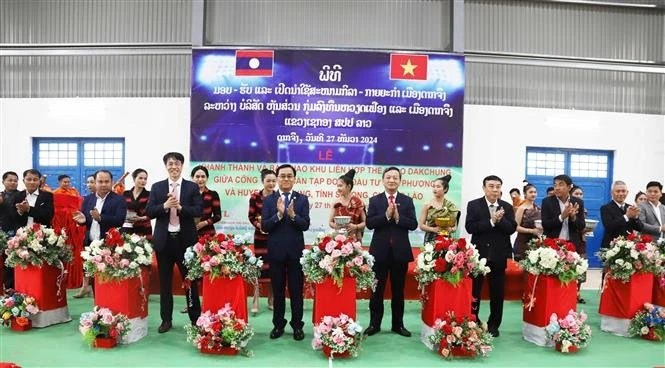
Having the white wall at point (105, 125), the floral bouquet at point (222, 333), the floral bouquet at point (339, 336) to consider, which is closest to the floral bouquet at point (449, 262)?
the floral bouquet at point (339, 336)

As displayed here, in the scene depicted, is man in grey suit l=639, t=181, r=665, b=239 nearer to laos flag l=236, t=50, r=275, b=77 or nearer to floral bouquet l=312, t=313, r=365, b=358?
floral bouquet l=312, t=313, r=365, b=358

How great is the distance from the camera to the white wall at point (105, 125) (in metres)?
7.57

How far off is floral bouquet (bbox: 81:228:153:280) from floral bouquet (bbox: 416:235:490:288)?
204cm

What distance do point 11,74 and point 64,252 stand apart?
4856mm

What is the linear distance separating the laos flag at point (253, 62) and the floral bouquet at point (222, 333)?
12.9 feet

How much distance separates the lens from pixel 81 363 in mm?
3406

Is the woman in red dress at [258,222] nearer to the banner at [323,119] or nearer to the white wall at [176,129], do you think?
the banner at [323,119]

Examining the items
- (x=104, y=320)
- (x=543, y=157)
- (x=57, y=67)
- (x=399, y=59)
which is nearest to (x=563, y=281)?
(x=104, y=320)

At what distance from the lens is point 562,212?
14.8 ft

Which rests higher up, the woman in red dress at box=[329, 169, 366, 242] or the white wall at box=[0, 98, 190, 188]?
the white wall at box=[0, 98, 190, 188]

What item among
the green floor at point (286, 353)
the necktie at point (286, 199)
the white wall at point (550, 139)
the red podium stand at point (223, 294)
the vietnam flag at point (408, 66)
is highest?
the vietnam flag at point (408, 66)

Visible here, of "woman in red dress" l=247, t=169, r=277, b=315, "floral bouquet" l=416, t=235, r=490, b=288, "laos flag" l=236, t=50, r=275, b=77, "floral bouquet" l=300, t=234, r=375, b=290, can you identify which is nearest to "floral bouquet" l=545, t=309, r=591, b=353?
"floral bouquet" l=416, t=235, r=490, b=288

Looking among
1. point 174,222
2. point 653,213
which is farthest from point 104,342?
point 653,213

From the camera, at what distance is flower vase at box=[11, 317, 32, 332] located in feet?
13.4
